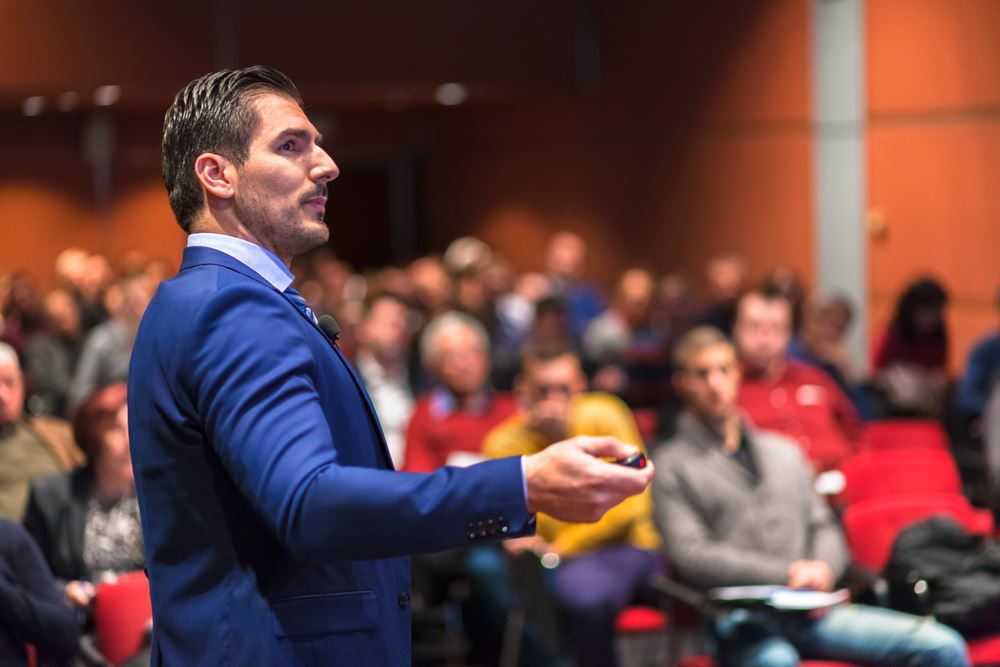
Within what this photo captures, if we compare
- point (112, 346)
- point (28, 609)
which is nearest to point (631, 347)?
point (112, 346)

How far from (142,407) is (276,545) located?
0.75 feet

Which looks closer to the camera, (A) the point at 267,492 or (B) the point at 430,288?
(A) the point at 267,492

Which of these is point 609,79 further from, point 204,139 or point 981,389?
point 204,139

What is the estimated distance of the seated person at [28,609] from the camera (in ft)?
9.53

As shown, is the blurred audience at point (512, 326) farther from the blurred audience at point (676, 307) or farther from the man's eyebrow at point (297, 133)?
the man's eyebrow at point (297, 133)

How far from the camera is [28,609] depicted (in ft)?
9.53

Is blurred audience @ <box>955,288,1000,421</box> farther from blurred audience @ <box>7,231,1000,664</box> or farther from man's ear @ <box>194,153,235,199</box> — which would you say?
man's ear @ <box>194,153,235,199</box>

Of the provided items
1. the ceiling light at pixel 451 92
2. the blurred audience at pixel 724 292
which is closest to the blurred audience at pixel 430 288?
the blurred audience at pixel 724 292

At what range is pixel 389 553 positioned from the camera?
1.42 m

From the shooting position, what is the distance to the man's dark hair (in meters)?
1.59

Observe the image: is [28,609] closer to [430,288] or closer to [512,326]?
[512,326]

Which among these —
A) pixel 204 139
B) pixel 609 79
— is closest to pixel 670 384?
pixel 609 79

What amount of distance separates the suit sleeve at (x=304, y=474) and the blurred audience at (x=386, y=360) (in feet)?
17.7

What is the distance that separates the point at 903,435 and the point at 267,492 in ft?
18.2
